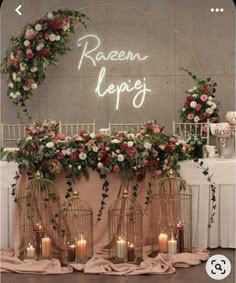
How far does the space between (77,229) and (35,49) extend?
184 centimetres

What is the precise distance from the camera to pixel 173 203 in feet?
13.7

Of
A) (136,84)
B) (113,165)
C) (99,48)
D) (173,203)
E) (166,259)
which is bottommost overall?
(166,259)

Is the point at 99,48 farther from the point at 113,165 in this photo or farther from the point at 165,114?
the point at 113,165

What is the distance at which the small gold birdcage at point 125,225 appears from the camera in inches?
159

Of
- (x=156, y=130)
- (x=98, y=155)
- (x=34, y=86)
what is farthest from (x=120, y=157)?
(x=34, y=86)

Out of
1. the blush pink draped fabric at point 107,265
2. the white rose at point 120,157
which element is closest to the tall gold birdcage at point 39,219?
the blush pink draped fabric at point 107,265

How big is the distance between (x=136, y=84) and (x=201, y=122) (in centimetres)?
84

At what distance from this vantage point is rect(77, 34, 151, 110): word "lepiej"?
213 inches

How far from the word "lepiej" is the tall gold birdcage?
163cm

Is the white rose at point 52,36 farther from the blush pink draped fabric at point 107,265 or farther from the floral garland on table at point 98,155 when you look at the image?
the blush pink draped fabric at point 107,265

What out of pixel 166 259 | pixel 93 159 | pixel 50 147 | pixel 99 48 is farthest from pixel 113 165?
pixel 99 48

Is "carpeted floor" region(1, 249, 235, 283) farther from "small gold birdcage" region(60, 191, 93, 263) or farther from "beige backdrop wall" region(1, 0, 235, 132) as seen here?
"beige backdrop wall" region(1, 0, 235, 132)

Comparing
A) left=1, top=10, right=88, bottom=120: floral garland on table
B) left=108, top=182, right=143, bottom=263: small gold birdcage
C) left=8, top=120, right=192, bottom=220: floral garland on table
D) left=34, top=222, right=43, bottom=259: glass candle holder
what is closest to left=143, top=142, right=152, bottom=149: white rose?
left=8, top=120, right=192, bottom=220: floral garland on table

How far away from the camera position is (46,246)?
4.02 meters
